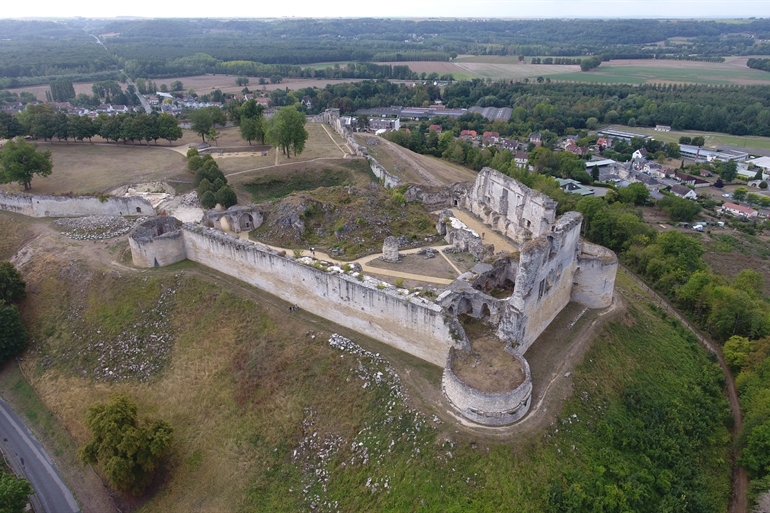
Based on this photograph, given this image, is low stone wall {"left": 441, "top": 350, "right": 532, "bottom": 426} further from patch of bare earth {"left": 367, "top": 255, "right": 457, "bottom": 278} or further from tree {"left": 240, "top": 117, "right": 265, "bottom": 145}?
tree {"left": 240, "top": 117, "right": 265, "bottom": 145}

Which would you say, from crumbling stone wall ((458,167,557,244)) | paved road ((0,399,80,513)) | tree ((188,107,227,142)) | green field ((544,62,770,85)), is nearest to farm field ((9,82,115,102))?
tree ((188,107,227,142))

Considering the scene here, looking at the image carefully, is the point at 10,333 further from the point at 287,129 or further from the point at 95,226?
the point at 287,129

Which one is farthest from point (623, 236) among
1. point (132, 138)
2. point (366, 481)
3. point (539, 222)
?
point (132, 138)

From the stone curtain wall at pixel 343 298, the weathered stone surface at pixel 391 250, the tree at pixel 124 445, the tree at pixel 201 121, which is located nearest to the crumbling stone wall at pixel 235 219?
the stone curtain wall at pixel 343 298

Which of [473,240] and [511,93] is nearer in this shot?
[473,240]

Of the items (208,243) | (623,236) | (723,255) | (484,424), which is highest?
(208,243)

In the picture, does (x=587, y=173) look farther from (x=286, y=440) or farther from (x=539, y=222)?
(x=286, y=440)

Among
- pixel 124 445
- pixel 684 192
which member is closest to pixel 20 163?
pixel 124 445

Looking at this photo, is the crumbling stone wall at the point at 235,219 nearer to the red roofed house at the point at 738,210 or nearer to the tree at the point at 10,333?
the tree at the point at 10,333
